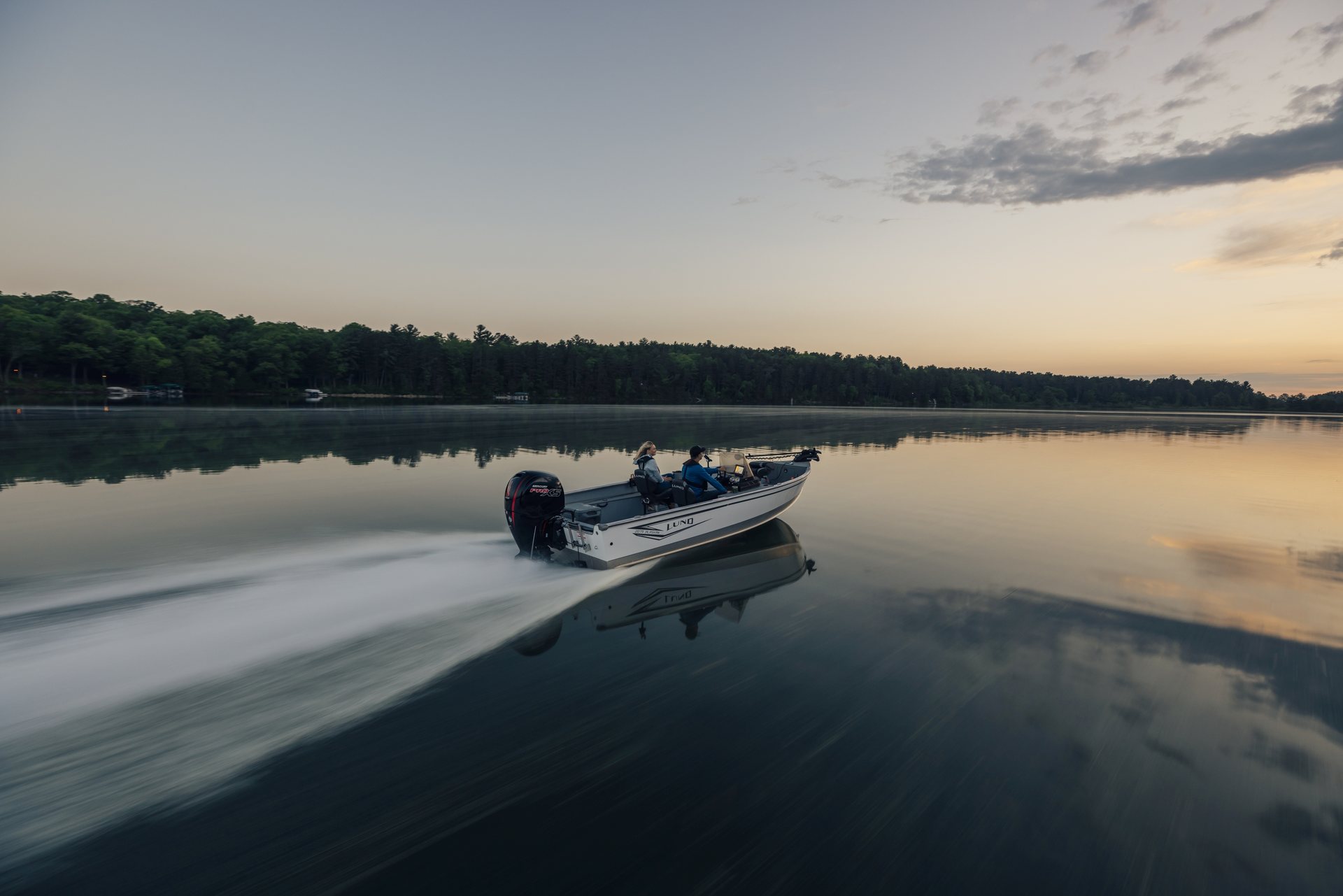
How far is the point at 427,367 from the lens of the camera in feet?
417

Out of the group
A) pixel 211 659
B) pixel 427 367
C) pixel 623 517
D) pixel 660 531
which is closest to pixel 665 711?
pixel 660 531

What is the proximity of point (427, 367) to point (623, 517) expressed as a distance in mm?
128860

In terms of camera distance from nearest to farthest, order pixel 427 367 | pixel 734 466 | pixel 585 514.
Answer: pixel 585 514 → pixel 734 466 → pixel 427 367

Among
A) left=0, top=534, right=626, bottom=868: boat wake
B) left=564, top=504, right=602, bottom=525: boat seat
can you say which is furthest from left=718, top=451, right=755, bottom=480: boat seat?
left=0, top=534, right=626, bottom=868: boat wake

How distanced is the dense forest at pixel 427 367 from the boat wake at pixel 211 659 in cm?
11494

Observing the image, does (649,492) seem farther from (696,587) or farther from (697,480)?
(696,587)

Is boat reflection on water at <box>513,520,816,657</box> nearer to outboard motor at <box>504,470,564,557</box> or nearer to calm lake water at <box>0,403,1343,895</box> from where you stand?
calm lake water at <box>0,403,1343,895</box>

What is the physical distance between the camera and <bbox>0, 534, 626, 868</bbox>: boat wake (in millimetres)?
4637

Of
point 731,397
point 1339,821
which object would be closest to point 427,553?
point 1339,821

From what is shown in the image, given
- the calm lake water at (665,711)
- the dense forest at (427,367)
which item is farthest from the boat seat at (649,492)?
the dense forest at (427,367)

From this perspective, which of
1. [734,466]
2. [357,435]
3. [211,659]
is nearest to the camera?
[211,659]

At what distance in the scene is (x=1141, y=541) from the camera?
13.2 meters

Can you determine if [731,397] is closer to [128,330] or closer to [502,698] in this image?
[128,330]

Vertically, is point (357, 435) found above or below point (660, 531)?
below
